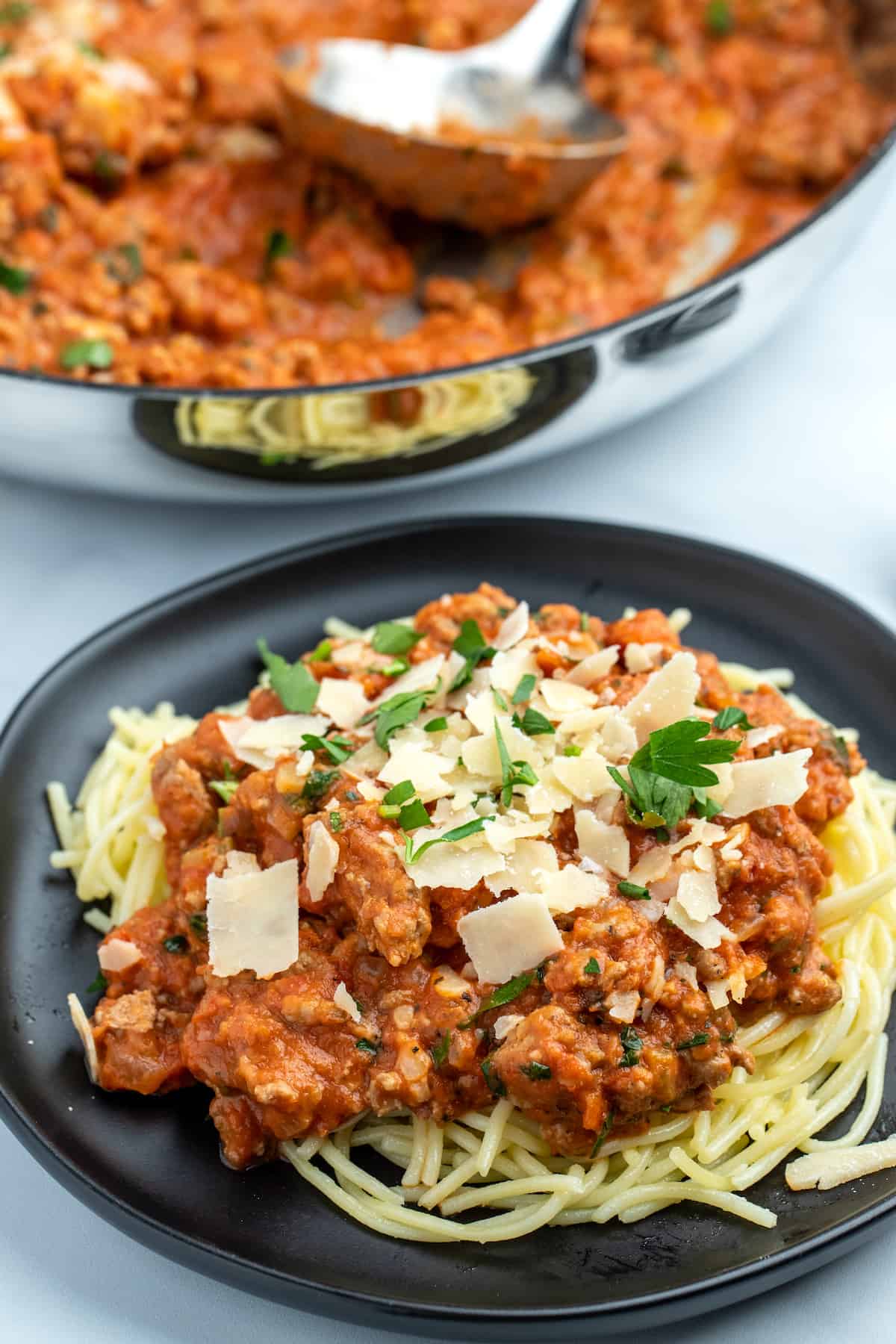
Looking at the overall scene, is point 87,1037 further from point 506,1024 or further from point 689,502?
point 689,502

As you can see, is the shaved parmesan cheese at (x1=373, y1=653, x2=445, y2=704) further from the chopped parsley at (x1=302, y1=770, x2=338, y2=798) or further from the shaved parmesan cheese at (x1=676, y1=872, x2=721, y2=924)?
the shaved parmesan cheese at (x1=676, y1=872, x2=721, y2=924)

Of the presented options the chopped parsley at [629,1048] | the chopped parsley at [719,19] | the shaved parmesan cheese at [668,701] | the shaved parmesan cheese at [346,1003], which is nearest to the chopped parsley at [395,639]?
the shaved parmesan cheese at [668,701]

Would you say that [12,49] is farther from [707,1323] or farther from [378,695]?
[707,1323]

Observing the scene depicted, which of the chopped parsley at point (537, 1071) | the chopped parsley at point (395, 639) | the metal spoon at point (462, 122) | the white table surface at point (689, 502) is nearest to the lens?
the chopped parsley at point (537, 1071)

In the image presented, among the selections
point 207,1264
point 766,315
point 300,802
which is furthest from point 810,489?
point 207,1264

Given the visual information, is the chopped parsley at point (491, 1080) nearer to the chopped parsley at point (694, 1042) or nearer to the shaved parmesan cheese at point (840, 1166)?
the chopped parsley at point (694, 1042)

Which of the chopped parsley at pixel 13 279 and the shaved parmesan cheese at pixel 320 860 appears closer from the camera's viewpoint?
the shaved parmesan cheese at pixel 320 860

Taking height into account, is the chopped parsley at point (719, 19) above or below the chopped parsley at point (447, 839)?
above

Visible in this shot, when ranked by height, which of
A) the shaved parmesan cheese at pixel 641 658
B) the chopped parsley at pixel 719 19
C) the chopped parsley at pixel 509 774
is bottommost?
the chopped parsley at pixel 509 774
